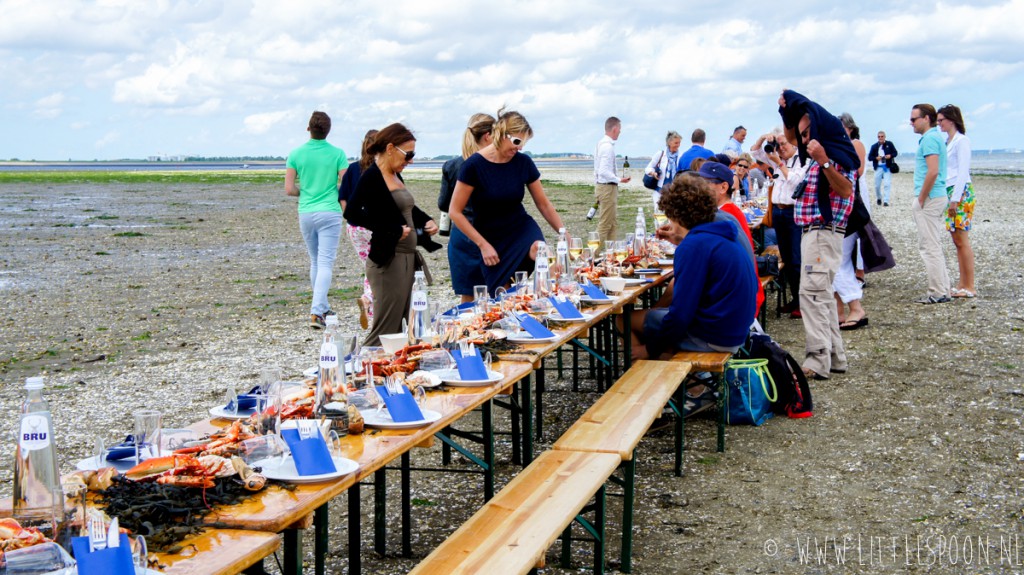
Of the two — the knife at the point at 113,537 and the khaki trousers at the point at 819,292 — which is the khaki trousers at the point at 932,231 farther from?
the knife at the point at 113,537

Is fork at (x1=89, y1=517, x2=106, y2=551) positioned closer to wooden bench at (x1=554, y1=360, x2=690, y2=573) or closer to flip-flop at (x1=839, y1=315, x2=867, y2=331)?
wooden bench at (x1=554, y1=360, x2=690, y2=573)

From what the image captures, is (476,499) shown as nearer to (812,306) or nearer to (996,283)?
(812,306)

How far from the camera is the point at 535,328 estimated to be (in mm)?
4902

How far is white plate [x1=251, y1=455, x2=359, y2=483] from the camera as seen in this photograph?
2.71 meters

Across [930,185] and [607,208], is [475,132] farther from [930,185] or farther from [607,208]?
[607,208]

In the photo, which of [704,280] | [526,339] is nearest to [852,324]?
[704,280]

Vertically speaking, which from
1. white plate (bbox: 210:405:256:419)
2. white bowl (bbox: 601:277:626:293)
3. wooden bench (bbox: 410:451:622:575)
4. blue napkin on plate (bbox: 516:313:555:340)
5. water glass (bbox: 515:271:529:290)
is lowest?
wooden bench (bbox: 410:451:622:575)

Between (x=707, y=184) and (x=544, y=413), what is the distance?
219 centimetres

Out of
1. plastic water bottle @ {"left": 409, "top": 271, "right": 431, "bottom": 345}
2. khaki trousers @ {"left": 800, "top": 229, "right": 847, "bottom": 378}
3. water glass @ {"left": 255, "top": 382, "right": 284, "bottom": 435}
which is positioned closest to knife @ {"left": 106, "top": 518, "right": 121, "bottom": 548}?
water glass @ {"left": 255, "top": 382, "right": 284, "bottom": 435}

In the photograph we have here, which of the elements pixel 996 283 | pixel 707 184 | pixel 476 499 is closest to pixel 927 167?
pixel 996 283

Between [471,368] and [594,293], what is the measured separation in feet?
7.74

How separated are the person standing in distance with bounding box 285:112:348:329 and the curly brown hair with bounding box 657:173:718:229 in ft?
13.7

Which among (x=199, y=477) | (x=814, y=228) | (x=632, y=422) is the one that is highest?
(x=814, y=228)

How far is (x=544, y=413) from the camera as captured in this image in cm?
727
